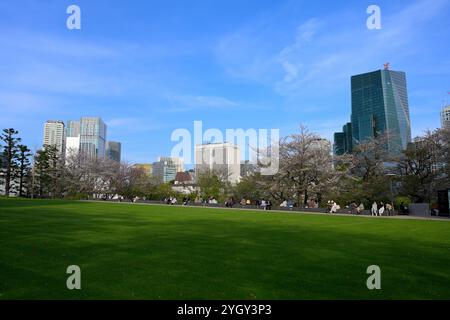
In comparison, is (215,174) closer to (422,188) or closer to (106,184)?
(106,184)

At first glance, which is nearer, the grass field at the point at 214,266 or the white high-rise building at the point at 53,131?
the grass field at the point at 214,266

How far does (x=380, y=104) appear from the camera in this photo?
8788cm

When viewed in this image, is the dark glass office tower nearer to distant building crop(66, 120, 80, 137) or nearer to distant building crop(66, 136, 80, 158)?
distant building crop(66, 136, 80, 158)

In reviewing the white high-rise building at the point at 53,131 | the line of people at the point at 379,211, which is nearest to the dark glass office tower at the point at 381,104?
the line of people at the point at 379,211

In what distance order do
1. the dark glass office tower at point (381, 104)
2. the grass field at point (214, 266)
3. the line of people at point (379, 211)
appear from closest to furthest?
1. the grass field at point (214, 266)
2. the line of people at point (379, 211)
3. the dark glass office tower at point (381, 104)

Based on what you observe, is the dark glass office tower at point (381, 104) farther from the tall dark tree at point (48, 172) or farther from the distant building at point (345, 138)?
the tall dark tree at point (48, 172)

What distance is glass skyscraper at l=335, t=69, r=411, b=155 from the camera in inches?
3248

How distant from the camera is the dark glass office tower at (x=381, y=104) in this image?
8250cm

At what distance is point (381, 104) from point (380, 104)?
1.27 feet

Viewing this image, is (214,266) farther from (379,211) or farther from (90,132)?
(90,132)

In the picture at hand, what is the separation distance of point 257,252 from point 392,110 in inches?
3288

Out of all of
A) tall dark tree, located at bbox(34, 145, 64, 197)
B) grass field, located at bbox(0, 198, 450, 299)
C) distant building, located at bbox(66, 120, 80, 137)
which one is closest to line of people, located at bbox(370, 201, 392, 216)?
grass field, located at bbox(0, 198, 450, 299)

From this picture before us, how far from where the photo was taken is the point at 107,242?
39.2ft
